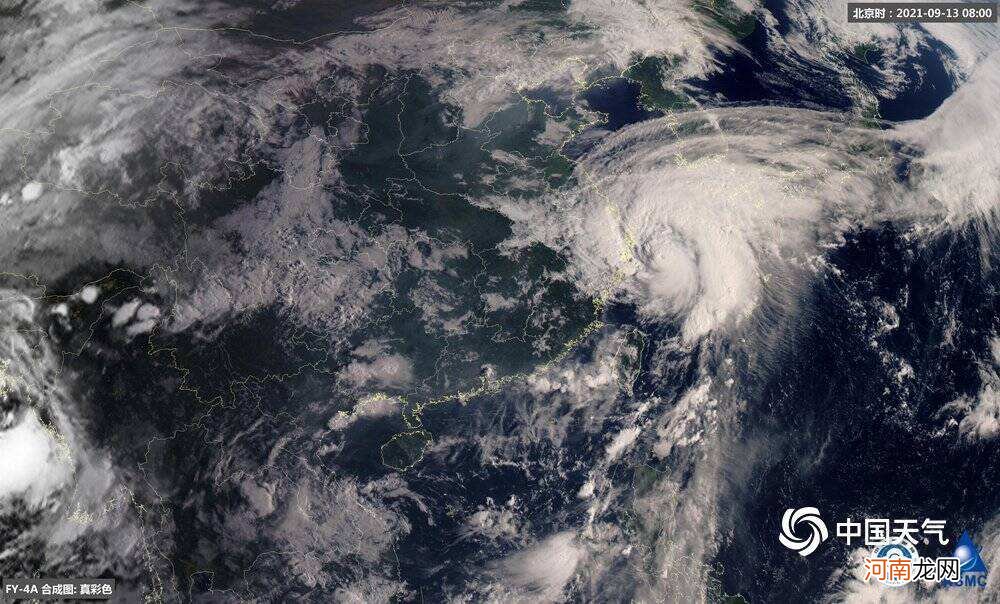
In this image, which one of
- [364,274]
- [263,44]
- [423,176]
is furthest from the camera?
[263,44]

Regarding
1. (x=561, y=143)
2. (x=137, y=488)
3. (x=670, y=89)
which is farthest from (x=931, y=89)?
(x=137, y=488)

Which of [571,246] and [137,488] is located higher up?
[571,246]

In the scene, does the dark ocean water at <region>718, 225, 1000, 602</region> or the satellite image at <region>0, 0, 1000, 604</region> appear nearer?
the satellite image at <region>0, 0, 1000, 604</region>

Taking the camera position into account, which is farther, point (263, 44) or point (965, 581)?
point (263, 44)

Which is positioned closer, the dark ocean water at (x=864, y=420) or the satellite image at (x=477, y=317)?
the satellite image at (x=477, y=317)

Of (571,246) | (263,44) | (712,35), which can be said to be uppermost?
(263,44)

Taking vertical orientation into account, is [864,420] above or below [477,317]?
below

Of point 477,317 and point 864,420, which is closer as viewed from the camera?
point 864,420

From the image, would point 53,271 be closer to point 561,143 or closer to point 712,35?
point 561,143
